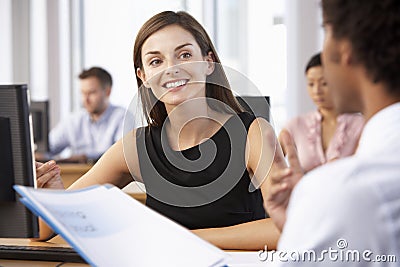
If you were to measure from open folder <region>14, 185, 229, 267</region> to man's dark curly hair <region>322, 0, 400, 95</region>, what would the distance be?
1.34ft

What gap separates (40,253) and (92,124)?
427 cm

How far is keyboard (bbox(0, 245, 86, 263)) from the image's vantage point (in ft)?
5.46

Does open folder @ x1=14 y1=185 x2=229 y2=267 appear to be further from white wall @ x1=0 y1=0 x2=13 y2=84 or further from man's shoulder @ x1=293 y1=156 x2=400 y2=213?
white wall @ x1=0 y1=0 x2=13 y2=84

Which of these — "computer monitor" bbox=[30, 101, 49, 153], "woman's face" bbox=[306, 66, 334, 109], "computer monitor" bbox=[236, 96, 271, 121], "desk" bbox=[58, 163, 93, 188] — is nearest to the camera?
"computer monitor" bbox=[236, 96, 271, 121]

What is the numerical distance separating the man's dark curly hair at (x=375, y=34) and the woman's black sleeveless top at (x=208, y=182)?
1024 millimetres

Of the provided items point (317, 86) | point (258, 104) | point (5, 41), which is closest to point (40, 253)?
point (258, 104)

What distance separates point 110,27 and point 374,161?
259 inches

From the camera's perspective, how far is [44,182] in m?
1.87

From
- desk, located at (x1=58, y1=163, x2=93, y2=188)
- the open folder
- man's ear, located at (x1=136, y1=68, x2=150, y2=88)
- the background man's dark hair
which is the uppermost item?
man's ear, located at (x1=136, y1=68, x2=150, y2=88)

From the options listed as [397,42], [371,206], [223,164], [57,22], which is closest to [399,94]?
[397,42]

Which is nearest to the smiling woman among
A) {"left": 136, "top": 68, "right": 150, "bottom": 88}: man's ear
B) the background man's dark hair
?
{"left": 136, "top": 68, "right": 150, "bottom": 88}: man's ear

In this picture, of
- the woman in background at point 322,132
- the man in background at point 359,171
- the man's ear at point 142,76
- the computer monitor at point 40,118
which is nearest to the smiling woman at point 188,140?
the man's ear at point 142,76

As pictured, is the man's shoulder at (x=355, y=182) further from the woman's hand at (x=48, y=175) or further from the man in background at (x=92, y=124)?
Answer: the man in background at (x=92, y=124)

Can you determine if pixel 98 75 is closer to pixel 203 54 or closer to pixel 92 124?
pixel 92 124
